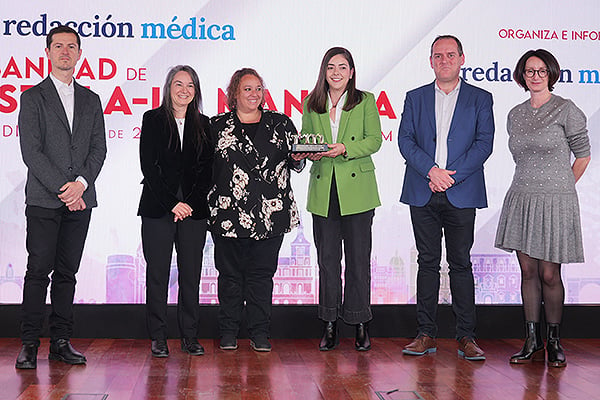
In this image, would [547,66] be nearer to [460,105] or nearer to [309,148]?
[460,105]

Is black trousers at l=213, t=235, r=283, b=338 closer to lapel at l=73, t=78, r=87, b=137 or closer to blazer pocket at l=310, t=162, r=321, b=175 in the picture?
blazer pocket at l=310, t=162, r=321, b=175

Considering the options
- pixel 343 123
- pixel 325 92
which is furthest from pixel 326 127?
pixel 325 92

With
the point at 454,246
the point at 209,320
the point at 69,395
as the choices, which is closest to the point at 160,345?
the point at 209,320

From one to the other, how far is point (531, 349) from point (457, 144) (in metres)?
1.14

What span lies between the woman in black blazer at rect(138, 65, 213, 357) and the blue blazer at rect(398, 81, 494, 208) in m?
1.10

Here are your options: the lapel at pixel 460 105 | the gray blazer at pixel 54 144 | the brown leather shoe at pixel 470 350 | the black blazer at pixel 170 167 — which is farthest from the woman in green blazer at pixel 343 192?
the gray blazer at pixel 54 144

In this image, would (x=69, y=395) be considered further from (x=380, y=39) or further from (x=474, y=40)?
(x=474, y=40)

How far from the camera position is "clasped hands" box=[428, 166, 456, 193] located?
3.77 meters

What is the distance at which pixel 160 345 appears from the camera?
3812 millimetres

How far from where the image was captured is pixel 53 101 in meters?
3.61

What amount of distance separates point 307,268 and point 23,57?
7.03 ft

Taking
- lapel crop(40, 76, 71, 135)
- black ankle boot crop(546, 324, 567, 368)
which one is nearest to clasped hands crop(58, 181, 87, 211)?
lapel crop(40, 76, 71, 135)

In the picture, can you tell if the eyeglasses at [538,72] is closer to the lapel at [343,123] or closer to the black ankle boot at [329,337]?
the lapel at [343,123]

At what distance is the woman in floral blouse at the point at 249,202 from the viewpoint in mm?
3873
